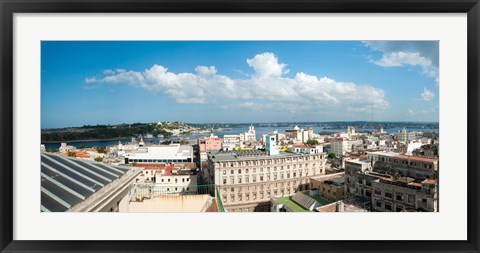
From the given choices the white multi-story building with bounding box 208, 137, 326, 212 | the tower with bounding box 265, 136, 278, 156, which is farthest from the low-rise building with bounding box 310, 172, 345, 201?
the tower with bounding box 265, 136, 278, 156

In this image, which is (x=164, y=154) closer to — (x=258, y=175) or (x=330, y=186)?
(x=258, y=175)

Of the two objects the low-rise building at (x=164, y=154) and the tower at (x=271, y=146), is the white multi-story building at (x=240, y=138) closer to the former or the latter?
the tower at (x=271, y=146)

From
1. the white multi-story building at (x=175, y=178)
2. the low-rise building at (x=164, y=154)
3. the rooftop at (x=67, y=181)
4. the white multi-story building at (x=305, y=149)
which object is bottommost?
the white multi-story building at (x=175, y=178)

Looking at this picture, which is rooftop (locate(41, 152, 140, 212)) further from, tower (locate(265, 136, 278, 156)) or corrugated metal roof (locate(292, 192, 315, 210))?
tower (locate(265, 136, 278, 156))

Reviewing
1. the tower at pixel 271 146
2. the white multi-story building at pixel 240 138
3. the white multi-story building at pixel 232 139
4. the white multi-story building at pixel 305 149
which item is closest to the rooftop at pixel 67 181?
the tower at pixel 271 146

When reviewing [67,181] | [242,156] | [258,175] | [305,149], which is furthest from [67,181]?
[305,149]
